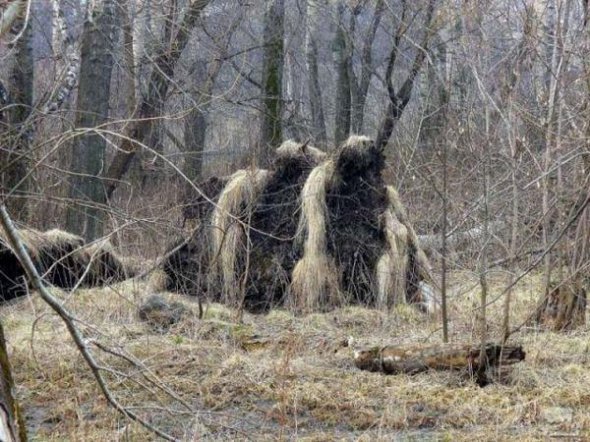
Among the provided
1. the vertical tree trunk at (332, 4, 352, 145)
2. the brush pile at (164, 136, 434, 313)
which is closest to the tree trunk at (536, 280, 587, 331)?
the brush pile at (164, 136, 434, 313)

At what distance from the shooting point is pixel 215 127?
85.9 ft

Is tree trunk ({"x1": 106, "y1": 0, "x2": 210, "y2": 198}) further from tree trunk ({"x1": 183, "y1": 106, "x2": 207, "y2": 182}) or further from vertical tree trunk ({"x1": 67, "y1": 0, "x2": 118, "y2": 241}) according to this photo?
tree trunk ({"x1": 183, "y1": 106, "x2": 207, "y2": 182})

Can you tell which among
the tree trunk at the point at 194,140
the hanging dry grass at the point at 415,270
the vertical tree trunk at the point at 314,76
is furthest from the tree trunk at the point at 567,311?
the vertical tree trunk at the point at 314,76

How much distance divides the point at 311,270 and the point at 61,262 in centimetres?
248

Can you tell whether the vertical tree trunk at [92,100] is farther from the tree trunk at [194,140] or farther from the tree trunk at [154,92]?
the tree trunk at [194,140]

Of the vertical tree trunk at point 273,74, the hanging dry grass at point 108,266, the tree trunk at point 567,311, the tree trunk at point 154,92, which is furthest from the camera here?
the vertical tree trunk at point 273,74

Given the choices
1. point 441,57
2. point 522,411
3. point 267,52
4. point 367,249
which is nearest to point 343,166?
point 367,249

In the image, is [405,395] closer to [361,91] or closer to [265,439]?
[265,439]

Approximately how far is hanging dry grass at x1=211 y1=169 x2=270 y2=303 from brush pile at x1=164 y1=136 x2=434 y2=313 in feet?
0.03

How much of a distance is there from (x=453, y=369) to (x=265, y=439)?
1.69 m

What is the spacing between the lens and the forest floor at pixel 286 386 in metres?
6.15

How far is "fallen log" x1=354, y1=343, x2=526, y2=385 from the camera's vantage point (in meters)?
6.89

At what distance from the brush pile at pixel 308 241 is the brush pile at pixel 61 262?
2.04 feet

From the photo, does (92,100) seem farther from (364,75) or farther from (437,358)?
(364,75)
